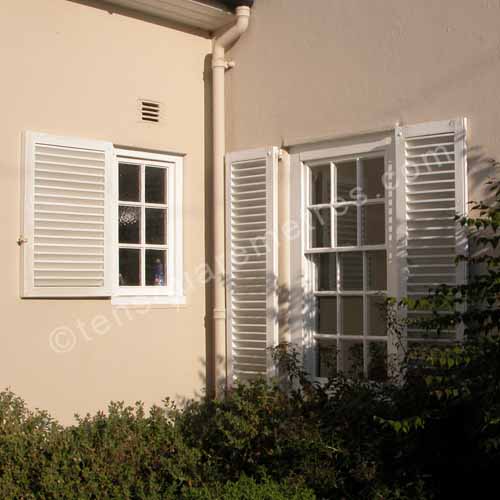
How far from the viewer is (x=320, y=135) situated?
23.9 ft

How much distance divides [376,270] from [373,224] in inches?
14.8

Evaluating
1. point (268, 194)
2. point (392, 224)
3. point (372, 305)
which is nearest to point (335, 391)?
point (372, 305)

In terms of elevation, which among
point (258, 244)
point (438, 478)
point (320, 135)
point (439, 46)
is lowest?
point (438, 478)

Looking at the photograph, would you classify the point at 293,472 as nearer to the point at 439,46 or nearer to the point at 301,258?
the point at 301,258

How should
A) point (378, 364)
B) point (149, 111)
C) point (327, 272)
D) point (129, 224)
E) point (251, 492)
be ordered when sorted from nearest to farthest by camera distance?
point (251, 492)
point (378, 364)
point (327, 272)
point (129, 224)
point (149, 111)

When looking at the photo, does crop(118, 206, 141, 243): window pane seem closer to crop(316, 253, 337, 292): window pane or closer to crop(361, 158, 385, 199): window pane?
crop(316, 253, 337, 292): window pane

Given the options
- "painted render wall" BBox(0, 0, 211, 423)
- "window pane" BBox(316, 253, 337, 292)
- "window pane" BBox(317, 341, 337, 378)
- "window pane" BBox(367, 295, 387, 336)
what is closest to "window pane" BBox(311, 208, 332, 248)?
"window pane" BBox(316, 253, 337, 292)

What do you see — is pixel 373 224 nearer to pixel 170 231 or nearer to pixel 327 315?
pixel 327 315

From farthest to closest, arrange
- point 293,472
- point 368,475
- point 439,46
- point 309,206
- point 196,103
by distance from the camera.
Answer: point 196,103 → point 309,206 → point 439,46 → point 293,472 → point 368,475

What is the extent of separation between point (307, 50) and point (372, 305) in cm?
224

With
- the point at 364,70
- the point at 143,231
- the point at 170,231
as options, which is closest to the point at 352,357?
the point at 170,231

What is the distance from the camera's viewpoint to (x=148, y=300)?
24.6 feet

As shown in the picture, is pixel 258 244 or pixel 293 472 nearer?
pixel 293 472

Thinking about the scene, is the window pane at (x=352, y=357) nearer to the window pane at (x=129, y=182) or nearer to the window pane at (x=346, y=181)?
the window pane at (x=346, y=181)
